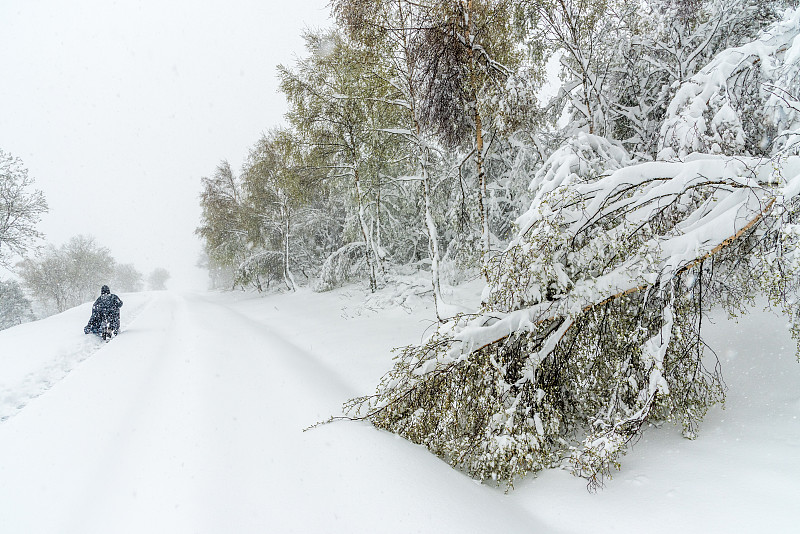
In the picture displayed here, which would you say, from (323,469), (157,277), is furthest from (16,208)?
(157,277)

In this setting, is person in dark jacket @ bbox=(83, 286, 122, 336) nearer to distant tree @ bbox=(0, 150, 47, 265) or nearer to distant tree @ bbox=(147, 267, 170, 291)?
distant tree @ bbox=(0, 150, 47, 265)

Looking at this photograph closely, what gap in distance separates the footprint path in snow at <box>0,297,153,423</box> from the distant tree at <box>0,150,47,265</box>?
15129mm

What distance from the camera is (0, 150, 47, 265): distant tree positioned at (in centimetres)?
1819

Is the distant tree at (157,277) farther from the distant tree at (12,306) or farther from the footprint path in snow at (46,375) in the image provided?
the footprint path in snow at (46,375)

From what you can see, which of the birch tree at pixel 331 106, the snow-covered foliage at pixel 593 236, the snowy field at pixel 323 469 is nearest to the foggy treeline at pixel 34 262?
the birch tree at pixel 331 106

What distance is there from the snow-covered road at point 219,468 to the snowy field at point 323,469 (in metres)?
0.02

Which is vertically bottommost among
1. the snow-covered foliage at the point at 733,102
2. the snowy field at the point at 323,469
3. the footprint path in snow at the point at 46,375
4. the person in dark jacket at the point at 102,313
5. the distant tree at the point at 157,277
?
the snowy field at the point at 323,469

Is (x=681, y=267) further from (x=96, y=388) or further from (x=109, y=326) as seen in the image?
(x=109, y=326)

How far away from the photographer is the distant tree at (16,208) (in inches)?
716

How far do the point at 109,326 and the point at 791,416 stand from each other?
15.0 metres

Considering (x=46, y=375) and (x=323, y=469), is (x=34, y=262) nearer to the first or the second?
(x=46, y=375)

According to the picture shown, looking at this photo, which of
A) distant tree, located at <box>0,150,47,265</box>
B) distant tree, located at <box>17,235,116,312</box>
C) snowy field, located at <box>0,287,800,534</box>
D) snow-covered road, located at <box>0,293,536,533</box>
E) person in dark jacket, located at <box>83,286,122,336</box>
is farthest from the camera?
distant tree, located at <box>17,235,116,312</box>

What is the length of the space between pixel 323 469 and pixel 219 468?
1.04 m

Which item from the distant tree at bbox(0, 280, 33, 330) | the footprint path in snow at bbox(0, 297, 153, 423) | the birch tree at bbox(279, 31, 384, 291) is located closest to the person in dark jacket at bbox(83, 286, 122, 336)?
the footprint path in snow at bbox(0, 297, 153, 423)
